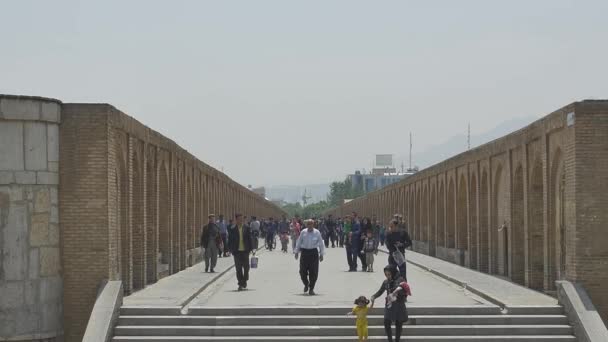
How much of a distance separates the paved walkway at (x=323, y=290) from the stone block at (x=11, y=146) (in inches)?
146

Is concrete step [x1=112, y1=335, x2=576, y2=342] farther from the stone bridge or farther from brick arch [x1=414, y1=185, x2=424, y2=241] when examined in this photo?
brick arch [x1=414, y1=185, x2=424, y2=241]

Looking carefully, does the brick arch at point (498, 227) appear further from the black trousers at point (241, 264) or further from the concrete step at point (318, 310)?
the concrete step at point (318, 310)

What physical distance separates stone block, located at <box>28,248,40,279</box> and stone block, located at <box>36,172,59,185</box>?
996 mm

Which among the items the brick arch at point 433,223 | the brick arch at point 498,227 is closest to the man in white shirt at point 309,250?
the brick arch at point 498,227

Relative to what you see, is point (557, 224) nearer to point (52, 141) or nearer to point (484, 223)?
point (52, 141)

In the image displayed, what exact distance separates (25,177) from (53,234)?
98 centimetres

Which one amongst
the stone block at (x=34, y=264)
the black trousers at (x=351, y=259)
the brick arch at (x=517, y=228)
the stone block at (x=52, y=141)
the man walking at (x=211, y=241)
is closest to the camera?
the stone block at (x=34, y=264)

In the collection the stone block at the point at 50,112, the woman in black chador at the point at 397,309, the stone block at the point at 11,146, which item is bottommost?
the woman in black chador at the point at 397,309

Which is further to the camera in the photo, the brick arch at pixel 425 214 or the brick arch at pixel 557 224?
the brick arch at pixel 425 214

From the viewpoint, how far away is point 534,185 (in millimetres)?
20031

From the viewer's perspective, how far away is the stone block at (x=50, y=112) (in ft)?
49.7

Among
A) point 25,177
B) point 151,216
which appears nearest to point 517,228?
point 151,216

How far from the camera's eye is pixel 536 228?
1992cm

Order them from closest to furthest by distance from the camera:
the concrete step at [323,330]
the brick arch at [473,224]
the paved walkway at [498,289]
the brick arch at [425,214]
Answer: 1. the concrete step at [323,330]
2. the paved walkway at [498,289]
3. the brick arch at [473,224]
4. the brick arch at [425,214]
